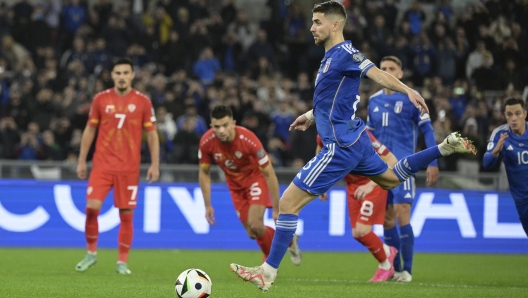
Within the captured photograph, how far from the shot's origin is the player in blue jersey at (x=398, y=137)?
1007cm

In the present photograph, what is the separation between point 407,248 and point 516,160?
1597 millimetres

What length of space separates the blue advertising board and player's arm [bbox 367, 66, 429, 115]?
821 cm

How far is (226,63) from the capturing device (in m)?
21.2

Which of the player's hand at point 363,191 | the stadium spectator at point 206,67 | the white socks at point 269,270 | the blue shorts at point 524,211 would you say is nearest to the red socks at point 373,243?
the player's hand at point 363,191

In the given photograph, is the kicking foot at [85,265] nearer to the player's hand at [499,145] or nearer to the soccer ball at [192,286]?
the soccer ball at [192,286]

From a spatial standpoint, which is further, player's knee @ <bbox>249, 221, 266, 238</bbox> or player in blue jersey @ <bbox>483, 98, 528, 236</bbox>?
player's knee @ <bbox>249, 221, 266, 238</bbox>

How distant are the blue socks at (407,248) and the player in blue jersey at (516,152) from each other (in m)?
1.20

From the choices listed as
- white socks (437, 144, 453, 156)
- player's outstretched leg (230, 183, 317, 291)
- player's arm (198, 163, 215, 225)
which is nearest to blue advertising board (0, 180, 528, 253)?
player's arm (198, 163, 215, 225)

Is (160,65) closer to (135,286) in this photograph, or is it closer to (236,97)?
(236,97)

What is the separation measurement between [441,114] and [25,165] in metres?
8.48

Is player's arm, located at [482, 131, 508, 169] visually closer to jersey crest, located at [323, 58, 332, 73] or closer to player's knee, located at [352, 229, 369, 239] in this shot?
player's knee, located at [352, 229, 369, 239]

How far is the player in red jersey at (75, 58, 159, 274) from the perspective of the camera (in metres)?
10.7

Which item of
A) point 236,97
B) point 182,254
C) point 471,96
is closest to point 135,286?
point 182,254

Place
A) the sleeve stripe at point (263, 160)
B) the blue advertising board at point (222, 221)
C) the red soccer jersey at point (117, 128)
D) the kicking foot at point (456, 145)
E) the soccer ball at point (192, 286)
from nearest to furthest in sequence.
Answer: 1. the soccer ball at point (192, 286)
2. the kicking foot at point (456, 145)
3. the sleeve stripe at point (263, 160)
4. the red soccer jersey at point (117, 128)
5. the blue advertising board at point (222, 221)
